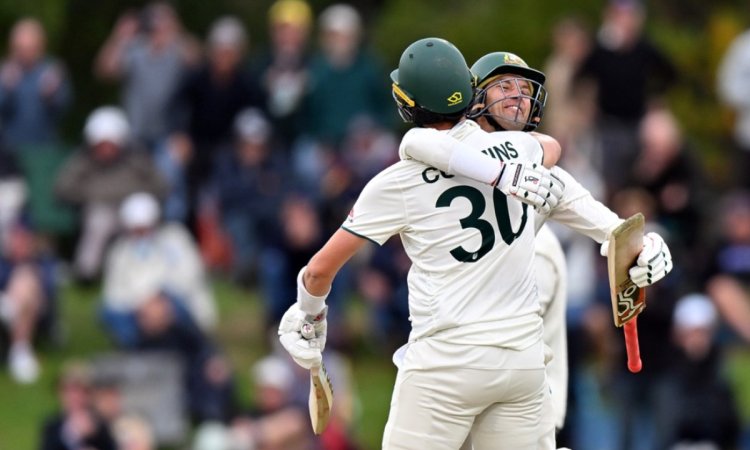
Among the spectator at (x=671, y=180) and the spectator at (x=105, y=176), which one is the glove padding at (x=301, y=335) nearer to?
the spectator at (x=671, y=180)

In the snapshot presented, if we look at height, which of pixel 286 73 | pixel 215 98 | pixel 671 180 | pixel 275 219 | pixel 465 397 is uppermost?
pixel 465 397

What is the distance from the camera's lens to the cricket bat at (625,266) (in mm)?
6004

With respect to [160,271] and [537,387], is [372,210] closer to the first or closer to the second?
[537,387]

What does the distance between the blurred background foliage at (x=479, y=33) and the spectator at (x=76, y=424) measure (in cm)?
520

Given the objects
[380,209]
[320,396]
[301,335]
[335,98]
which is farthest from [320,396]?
[335,98]

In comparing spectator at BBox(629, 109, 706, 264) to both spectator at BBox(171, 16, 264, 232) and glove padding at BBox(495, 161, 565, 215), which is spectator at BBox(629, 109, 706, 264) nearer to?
spectator at BBox(171, 16, 264, 232)

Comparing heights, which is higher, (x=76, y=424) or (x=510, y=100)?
(x=510, y=100)

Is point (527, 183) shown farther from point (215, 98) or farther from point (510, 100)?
point (215, 98)

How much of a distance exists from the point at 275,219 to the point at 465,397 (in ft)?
29.2

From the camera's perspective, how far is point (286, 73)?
15.3m

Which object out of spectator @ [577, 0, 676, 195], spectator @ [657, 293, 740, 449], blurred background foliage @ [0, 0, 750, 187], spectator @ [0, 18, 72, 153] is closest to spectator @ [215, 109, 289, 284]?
spectator @ [0, 18, 72, 153]

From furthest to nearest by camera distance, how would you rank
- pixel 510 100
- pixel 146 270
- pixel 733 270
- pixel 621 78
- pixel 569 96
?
pixel 569 96, pixel 621 78, pixel 146 270, pixel 733 270, pixel 510 100

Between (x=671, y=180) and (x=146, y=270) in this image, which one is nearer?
(x=671, y=180)

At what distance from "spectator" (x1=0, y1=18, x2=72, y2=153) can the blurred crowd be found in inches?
0.9
